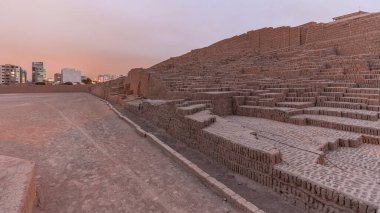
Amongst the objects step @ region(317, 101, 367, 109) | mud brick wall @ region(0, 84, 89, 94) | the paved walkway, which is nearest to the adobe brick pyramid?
step @ region(317, 101, 367, 109)

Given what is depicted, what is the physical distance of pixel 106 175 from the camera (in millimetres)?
5371

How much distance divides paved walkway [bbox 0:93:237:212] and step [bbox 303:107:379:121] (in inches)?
200

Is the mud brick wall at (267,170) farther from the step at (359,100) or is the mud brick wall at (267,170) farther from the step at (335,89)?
the step at (335,89)

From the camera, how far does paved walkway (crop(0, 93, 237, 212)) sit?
425 cm

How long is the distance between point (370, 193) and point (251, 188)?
178cm

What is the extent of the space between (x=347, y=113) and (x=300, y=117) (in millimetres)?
1267

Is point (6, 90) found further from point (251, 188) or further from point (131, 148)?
point (251, 188)

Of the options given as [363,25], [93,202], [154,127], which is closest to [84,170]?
[93,202]

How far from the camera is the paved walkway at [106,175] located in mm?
4250

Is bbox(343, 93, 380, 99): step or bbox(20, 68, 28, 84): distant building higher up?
bbox(20, 68, 28, 84): distant building

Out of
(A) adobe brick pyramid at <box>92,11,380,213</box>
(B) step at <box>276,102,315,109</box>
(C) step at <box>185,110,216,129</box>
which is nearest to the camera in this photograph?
(A) adobe brick pyramid at <box>92,11,380,213</box>

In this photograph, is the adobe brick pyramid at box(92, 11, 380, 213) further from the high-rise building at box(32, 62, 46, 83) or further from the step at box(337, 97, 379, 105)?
the high-rise building at box(32, 62, 46, 83)

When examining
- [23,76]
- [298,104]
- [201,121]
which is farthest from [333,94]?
[23,76]

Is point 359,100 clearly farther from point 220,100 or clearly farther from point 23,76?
point 23,76
